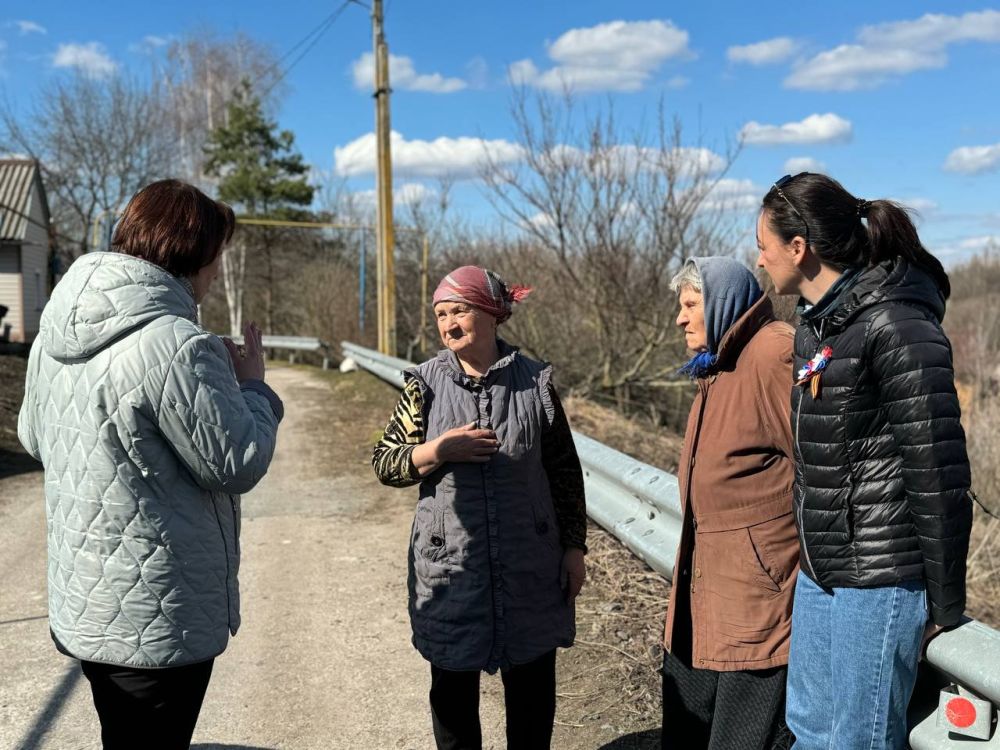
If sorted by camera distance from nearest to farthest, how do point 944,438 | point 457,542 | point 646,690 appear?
point 944,438
point 457,542
point 646,690

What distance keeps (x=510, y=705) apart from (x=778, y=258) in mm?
1642

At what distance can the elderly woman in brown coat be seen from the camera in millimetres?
2512

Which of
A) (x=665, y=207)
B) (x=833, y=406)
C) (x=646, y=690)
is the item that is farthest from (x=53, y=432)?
(x=665, y=207)

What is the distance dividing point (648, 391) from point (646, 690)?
31.9 ft

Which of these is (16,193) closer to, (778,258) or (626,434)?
(626,434)

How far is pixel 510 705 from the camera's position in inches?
115

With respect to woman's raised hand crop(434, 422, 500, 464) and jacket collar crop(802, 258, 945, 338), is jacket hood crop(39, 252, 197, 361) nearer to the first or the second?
woman's raised hand crop(434, 422, 500, 464)

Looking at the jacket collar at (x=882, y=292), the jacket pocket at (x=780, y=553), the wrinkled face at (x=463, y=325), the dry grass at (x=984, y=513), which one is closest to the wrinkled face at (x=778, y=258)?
the jacket collar at (x=882, y=292)

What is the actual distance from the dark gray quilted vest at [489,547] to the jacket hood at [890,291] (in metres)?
1.06

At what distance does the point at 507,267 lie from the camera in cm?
1322

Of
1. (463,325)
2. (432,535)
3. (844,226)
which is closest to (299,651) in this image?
(432,535)

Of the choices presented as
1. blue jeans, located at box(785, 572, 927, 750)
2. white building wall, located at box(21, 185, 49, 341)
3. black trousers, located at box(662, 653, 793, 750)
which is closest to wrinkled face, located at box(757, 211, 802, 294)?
blue jeans, located at box(785, 572, 927, 750)

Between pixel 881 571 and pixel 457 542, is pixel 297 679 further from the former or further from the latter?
pixel 881 571

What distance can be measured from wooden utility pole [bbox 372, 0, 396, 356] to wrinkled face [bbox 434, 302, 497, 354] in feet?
42.8
